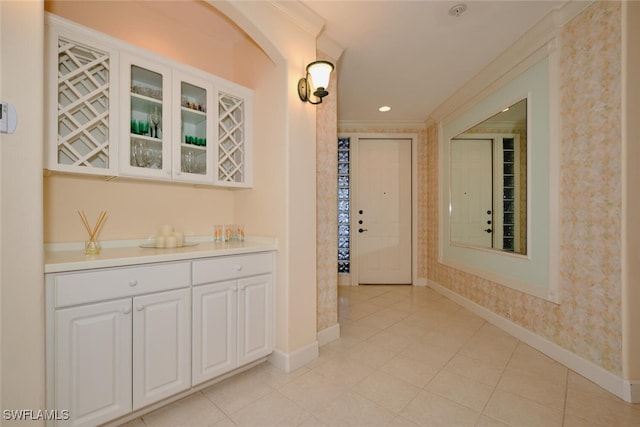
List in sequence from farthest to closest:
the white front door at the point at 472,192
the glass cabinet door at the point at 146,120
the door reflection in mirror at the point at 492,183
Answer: the white front door at the point at 472,192 → the door reflection in mirror at the point at 492,183 → the glass cabinet door at the point at 146,120

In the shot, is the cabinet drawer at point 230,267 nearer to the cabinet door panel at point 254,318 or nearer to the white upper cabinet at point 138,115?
the cabinet door panel at point 254,318

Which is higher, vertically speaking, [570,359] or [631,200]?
[631,200]

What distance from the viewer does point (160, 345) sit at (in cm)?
155

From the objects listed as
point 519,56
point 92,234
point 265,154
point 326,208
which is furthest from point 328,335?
point 519,56

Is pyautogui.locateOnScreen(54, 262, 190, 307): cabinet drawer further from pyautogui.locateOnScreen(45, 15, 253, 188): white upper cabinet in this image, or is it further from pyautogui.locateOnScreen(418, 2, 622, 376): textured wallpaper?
pyautogui.locateOnScreen(418, 2, 622, 376): textured wallpaper

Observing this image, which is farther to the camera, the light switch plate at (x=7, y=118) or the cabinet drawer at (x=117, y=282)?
the cabinet drawer at (x=117, y=282)

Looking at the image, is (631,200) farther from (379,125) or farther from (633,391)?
(379,125)

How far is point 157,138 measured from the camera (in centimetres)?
185

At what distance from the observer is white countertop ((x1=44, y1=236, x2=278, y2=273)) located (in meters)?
1.31

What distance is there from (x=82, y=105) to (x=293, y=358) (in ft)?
6.82

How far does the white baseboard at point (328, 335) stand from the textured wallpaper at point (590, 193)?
5.60 ft

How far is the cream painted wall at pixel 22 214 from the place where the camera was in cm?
109

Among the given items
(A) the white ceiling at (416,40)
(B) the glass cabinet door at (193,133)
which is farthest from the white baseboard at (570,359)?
(B) the glass cabinet door at (193,133)

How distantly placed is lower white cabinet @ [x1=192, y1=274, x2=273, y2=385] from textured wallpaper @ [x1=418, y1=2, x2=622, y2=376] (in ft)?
7.26
